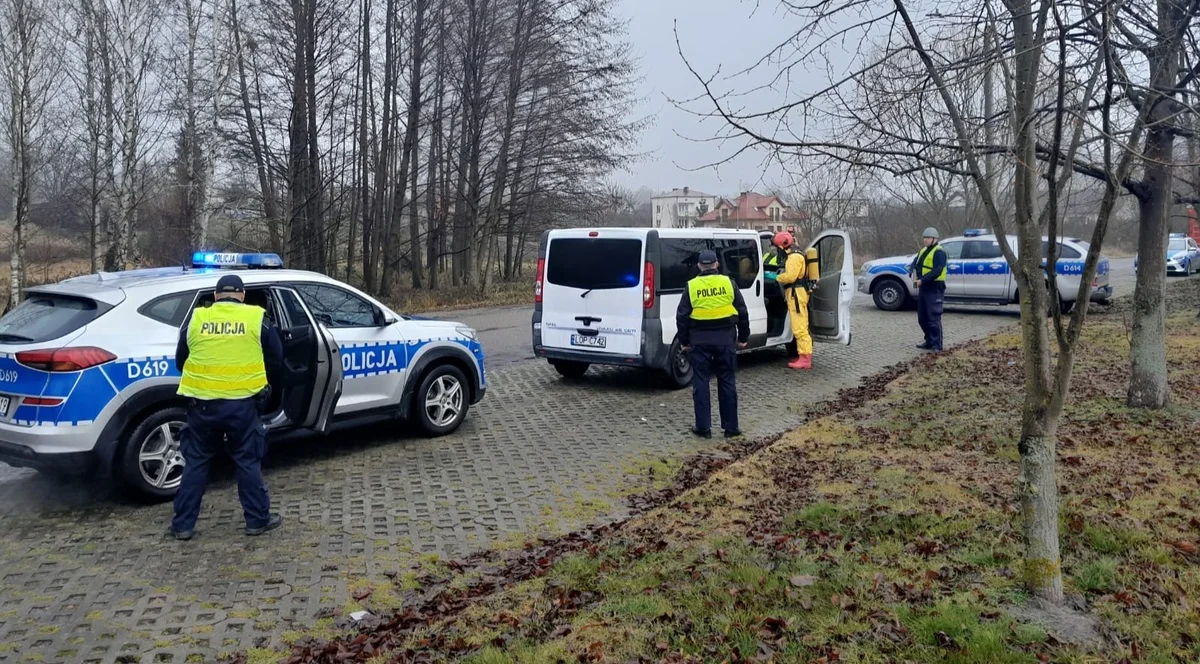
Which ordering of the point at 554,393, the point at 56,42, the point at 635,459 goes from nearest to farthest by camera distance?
1. the point at 635,459
2. the point at 554,393
3. the point at 56,42

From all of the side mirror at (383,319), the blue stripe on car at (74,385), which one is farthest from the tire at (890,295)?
the blue stripe on car at (74,385)

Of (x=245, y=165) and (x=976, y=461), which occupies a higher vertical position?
(x=245, y=165)

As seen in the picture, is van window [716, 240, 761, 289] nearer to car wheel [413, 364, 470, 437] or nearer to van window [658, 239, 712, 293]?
van window [658, 239, 712, 293]

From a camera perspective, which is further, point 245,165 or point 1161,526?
point 245,165

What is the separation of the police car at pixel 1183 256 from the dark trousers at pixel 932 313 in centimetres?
2486

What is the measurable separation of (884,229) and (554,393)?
29.4 metres

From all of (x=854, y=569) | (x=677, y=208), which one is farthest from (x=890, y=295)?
(x=677, y=208)

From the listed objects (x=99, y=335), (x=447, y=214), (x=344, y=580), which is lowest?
(x=344, y=580)

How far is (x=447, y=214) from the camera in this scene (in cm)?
2936

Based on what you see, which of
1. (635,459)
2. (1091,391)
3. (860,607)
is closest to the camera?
(860,607)

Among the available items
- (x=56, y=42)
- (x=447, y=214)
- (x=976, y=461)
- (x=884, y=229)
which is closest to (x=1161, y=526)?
(x=976, y=461)

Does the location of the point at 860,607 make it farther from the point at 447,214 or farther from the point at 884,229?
the point at 884,229

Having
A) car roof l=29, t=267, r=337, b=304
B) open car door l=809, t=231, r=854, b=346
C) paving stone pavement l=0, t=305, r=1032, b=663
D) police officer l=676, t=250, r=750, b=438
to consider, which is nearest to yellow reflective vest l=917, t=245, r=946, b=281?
open car door l=809, t=231, r=854, b=346

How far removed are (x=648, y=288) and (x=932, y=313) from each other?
6.09 meters
